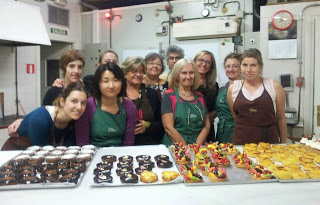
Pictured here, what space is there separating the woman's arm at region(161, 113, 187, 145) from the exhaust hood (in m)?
2.41

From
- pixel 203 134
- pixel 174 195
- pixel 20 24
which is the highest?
pixel 20 24

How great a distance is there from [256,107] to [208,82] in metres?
0.75

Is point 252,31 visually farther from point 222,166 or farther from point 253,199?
point 253,199

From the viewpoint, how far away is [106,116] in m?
2.14

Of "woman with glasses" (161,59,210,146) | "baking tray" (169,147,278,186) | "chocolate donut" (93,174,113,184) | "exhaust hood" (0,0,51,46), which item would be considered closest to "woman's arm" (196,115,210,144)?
"woman with glasses" (161,59,210,146)

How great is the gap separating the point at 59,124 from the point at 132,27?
399cm

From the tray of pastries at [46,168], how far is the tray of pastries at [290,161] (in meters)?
1.10

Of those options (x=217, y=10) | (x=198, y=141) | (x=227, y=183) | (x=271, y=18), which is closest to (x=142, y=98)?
(x=198, y=141)

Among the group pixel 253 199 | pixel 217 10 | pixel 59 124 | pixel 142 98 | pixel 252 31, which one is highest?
pixel 217 10

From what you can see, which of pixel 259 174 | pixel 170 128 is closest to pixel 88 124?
pixel 170 128

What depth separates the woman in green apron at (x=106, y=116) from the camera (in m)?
2.12

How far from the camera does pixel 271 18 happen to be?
405 centimetres

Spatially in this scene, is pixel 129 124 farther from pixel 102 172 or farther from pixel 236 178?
pixel 236 178

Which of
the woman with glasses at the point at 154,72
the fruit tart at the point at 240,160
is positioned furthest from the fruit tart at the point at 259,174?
the woman with glasses at the point at 154,72
